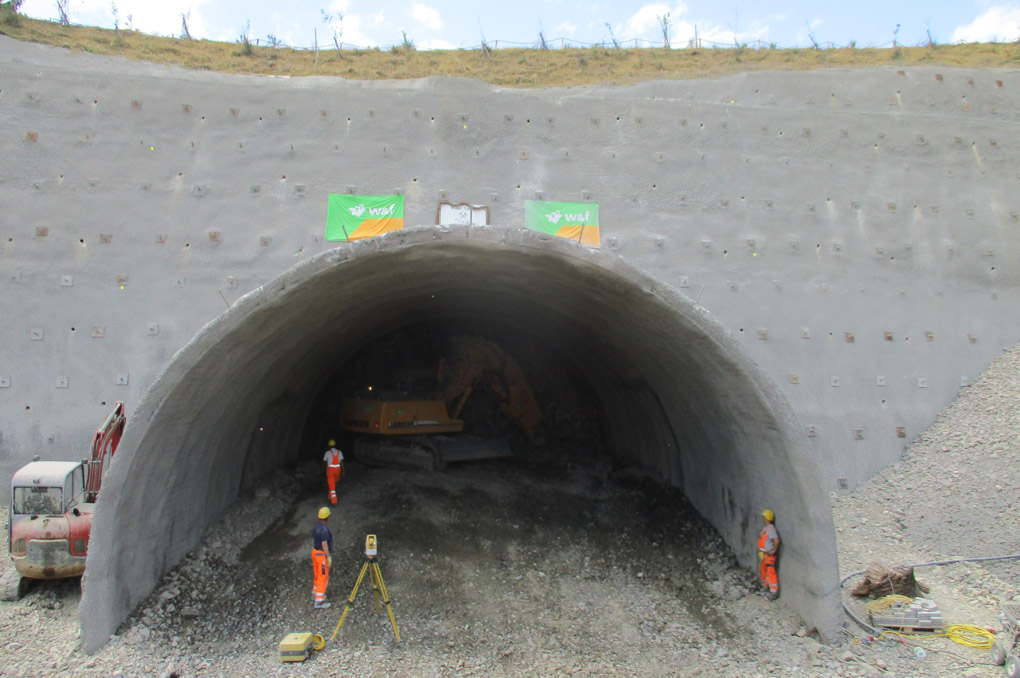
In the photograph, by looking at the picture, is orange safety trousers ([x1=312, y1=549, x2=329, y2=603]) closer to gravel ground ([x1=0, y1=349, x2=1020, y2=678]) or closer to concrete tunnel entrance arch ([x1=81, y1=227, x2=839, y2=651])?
gravel ground ([x1=0, y1=349, x2=1020, y2=678])

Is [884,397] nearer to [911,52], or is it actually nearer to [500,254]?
[500,254]

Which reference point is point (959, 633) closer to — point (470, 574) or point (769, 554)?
point (769, 554)

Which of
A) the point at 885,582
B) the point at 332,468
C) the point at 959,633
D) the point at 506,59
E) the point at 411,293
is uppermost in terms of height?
the point at 506,59

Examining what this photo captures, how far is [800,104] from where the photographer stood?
1584cm

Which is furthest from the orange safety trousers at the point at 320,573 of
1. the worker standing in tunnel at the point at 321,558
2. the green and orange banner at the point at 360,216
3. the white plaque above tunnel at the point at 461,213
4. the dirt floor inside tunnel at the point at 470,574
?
the white plaque above tunnel at the point at 461,213

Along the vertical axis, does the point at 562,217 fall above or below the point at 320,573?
above

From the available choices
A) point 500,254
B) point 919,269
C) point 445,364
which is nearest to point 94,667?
point 500,254

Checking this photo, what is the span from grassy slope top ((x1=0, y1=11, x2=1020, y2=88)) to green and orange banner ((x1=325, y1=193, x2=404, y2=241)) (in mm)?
7825

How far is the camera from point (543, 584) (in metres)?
8.83

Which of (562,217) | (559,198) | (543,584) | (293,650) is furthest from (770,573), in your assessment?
(559,198)

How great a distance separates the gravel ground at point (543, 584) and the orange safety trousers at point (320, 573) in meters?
0.24

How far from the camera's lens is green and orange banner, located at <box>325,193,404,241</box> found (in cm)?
1358

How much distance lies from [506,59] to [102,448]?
20.1m

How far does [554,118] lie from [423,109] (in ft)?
9.93
